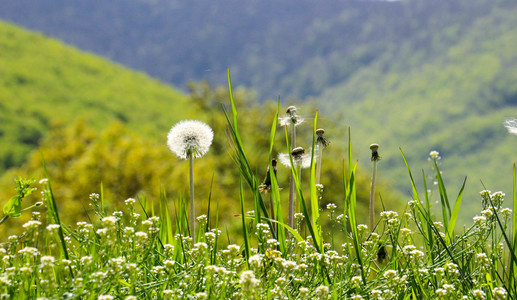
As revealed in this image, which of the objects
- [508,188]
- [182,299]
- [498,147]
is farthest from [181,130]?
[498,147]

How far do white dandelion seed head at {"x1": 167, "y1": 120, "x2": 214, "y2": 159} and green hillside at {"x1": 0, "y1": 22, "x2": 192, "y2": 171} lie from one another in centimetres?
6940

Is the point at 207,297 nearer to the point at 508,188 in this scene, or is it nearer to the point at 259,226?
the point at 259,226

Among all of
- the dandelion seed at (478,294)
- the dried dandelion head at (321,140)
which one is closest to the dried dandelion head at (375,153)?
the dried dandelion head at (321,140)

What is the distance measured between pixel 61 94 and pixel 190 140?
99.2 metres

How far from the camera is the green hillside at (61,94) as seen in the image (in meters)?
77.4

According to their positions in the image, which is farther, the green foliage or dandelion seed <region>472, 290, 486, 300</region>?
the green foliage

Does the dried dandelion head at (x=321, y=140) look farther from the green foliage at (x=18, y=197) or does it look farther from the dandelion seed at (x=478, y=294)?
the green foliage at (x=18, y=197)

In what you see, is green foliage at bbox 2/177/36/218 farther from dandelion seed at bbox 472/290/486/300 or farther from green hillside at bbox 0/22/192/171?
green hillside at bbox 0/22/192/171

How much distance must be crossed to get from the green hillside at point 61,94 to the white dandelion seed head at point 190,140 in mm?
69399

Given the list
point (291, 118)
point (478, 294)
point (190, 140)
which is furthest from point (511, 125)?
point (190, 140)

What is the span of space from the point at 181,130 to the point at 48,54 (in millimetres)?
117165

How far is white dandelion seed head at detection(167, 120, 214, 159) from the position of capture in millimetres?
3066

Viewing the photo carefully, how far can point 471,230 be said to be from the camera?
2.86 meters

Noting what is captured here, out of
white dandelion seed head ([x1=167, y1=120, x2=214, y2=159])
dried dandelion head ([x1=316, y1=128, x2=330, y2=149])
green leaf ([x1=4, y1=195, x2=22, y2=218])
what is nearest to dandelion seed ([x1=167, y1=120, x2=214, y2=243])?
white dandelion seed head ([x1=167, y1=120, x2=214, y2=159])
